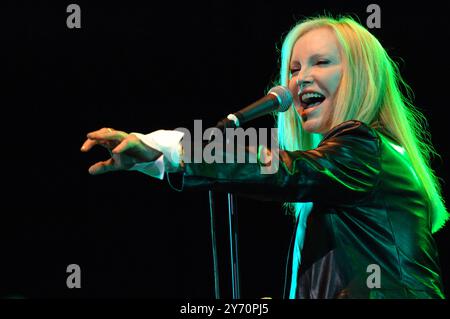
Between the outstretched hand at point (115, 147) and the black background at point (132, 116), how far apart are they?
1787mm

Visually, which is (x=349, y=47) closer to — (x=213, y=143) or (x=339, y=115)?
(x=339, y=115)

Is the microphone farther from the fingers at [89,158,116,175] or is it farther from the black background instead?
the black background

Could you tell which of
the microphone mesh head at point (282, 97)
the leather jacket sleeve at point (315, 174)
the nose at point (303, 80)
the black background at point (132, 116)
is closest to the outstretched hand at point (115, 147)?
the leather jacket sleeve at point (315, 174)

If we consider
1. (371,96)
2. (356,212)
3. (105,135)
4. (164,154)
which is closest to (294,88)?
(371,96)

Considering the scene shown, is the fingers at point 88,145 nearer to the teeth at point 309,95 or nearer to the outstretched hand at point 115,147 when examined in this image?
the outstretched hand at point 115,147

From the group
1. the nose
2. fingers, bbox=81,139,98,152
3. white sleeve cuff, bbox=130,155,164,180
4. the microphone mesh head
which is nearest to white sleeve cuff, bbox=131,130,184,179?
→ white sleeve cuff, bbox=130,155,164,180

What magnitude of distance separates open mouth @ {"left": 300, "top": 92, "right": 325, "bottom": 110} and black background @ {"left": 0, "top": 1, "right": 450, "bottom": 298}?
1.14 m

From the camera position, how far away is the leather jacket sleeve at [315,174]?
1.39 metres

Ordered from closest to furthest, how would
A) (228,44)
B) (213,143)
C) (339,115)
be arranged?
1. (213,143)
2. (339,115)
3. (228,44)

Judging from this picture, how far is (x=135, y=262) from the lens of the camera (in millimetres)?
3170

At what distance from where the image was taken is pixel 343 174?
4.79ft

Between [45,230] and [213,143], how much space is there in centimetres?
196

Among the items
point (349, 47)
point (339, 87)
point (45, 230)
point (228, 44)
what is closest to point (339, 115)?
point (339, 87)

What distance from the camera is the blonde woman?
1.39m
